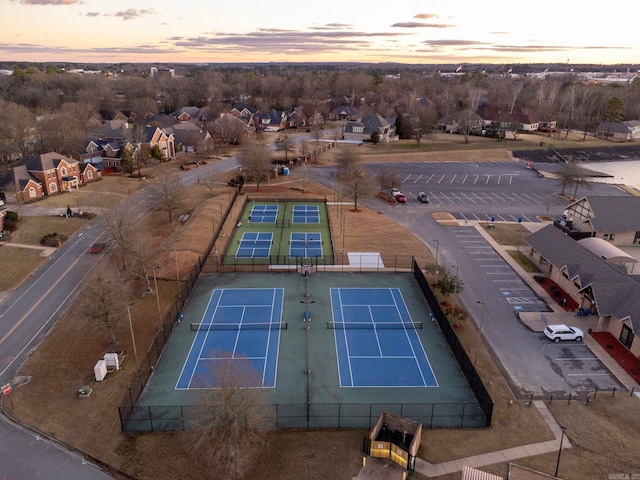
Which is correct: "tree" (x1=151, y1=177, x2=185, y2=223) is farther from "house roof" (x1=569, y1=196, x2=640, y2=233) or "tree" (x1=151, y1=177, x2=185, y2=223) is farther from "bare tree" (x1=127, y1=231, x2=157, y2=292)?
"house roof" (x1=569, y1=196, x2=640, y2=233)

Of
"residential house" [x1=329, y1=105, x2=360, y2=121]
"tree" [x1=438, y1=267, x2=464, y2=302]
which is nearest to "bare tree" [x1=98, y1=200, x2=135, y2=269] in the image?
"tree" [x1=438, y1=267, x2=464, y2=302]

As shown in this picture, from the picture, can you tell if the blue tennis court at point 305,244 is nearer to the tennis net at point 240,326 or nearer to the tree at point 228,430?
the tennis net at point 240,326

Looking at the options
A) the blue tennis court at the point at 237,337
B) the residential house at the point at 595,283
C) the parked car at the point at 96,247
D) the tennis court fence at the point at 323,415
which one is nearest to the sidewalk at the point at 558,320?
the residential house at the point at 595,283

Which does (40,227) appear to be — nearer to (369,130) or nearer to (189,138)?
(189,138)

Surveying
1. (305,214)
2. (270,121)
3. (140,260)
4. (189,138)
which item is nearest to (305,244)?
(305,214)

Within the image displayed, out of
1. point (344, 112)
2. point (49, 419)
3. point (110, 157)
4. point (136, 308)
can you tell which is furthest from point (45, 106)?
point (49, 419)

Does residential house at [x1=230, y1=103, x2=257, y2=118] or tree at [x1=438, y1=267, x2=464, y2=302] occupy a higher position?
residential house at [x1=230, y1=103, x2=257, y2=118]
